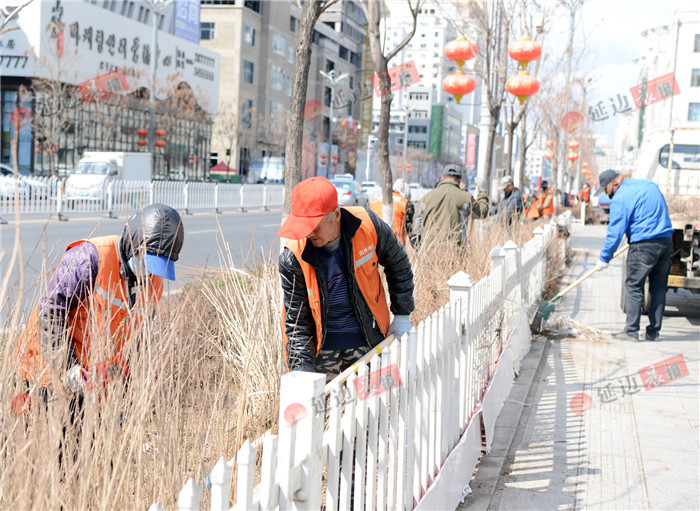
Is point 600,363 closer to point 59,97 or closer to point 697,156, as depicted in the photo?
point 697,156

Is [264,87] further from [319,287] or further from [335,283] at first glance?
[319,287]

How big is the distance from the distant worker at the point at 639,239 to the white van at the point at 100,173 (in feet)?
52.4

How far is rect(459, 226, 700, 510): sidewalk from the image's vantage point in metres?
4.10

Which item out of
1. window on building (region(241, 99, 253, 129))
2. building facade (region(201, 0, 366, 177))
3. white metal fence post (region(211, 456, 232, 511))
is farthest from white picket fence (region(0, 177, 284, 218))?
window on building (region(241, 99, 253, 129))

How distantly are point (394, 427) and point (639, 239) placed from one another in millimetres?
5800

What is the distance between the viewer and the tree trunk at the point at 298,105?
20.2ft

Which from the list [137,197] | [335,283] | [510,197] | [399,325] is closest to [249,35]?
[137,197]

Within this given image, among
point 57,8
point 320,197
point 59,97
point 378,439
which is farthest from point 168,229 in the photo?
point 57,8

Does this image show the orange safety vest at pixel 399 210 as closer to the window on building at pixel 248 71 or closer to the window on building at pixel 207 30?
the window on building at pixel 248 71

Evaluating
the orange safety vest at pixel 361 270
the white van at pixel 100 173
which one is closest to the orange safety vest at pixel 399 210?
the orange safety vest at pixel 361 270

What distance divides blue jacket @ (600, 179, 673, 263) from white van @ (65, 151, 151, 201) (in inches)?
630

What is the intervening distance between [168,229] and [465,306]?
1815mm

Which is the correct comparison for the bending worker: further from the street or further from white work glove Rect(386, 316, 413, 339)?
the street

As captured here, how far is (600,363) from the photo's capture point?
706cm
